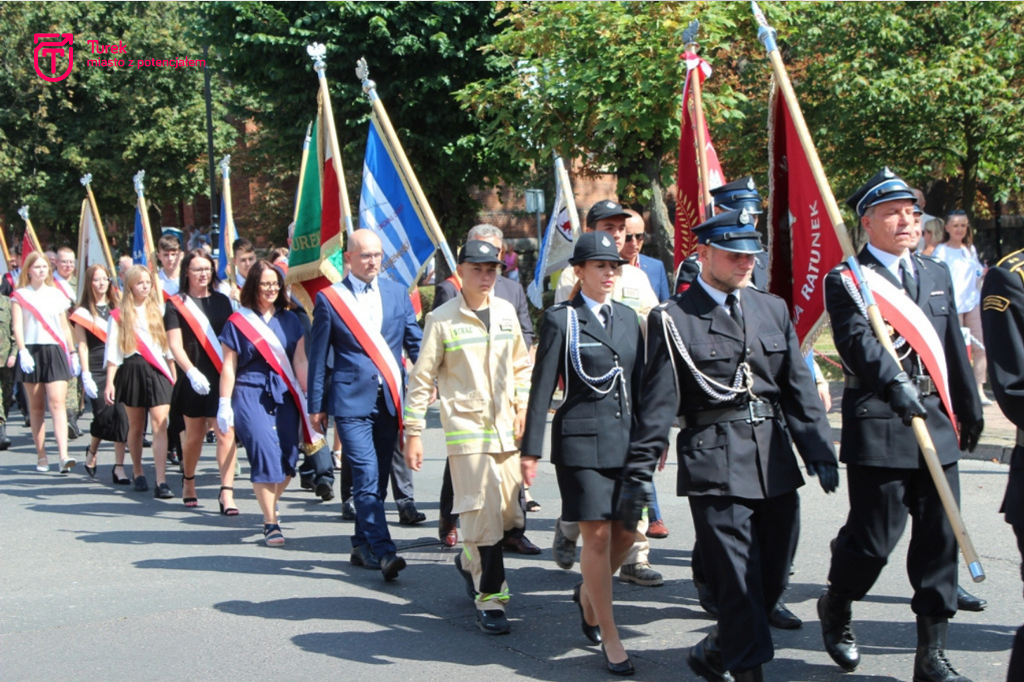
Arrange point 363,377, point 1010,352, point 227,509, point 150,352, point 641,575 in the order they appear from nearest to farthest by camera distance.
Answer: point 1010,352, point 641,575, point 363,377, point 227,509, point 150,352

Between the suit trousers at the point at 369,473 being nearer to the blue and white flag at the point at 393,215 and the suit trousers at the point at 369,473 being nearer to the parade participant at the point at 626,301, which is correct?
the parade participant at the point at 626,301

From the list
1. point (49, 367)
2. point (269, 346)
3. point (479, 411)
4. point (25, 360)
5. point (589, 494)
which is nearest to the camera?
point (589, 494)

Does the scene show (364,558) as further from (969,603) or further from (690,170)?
(969,603)

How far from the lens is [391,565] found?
20.8ft

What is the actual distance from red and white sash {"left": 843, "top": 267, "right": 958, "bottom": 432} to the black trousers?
31.0 inches

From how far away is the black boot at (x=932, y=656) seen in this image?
14.3 feet

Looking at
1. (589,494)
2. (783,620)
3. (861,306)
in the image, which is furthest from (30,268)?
(861,306)

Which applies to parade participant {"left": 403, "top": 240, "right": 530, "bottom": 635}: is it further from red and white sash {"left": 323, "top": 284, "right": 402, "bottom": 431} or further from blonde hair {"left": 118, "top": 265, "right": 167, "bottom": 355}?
blonde hair {"left": 118, "top": 265, "right": 167, "bottom": 355}

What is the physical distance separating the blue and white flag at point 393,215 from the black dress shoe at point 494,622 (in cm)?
333

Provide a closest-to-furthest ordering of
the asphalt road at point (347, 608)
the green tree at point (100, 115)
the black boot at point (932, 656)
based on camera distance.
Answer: the black boot at point (932, 656) → the asphalt road at point (347, 608) → the green tree at point (100, 115)

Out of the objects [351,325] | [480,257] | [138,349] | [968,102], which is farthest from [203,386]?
[968,102]

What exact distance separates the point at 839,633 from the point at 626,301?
2289mm

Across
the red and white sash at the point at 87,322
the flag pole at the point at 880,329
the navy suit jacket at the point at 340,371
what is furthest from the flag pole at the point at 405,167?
the red and white sash at the point at 87,322

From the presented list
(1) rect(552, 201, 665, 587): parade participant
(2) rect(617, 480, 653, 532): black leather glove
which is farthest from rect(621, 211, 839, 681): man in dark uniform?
(1) rect(552, 201, 665, 587): parade participant
